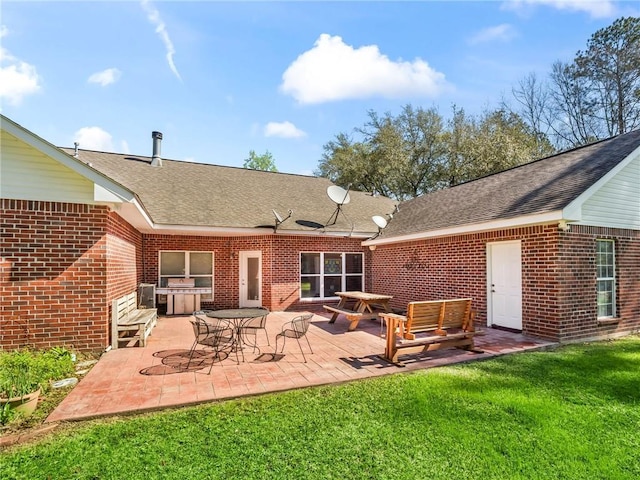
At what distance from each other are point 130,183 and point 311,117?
1262 centimetres

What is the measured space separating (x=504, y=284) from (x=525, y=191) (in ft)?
8.29

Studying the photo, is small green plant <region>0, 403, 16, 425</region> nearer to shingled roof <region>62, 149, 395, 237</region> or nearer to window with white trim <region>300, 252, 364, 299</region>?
shingled roof <region>62, 149, 395, 237</region>

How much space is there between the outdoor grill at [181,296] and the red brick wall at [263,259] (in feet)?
2.73

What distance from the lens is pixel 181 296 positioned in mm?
11586

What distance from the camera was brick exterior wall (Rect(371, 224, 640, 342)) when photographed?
752cm

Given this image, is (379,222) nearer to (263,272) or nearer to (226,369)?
(263,272)

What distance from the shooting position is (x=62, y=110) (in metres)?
9.00

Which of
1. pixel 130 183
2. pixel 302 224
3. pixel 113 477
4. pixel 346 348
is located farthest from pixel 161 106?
pixel 113 477

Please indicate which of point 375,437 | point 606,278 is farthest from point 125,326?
point 606,278

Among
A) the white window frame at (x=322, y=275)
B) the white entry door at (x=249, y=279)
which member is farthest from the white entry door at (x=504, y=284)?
the white entry door at (x=249, y=279)

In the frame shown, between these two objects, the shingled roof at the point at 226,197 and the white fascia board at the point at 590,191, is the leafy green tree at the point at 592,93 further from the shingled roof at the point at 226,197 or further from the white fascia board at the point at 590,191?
the white fascia board at the point at 590,191

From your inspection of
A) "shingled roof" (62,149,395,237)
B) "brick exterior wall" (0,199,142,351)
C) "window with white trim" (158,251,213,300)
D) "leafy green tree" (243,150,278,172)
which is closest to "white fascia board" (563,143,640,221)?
"shingled roof" (62,149,395,237)

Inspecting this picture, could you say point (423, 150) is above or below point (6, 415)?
above

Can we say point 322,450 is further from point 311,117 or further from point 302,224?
point 311,117
